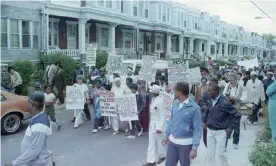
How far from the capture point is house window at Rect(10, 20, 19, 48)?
20.0 metres

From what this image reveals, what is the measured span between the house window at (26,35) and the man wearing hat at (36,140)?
698 inches

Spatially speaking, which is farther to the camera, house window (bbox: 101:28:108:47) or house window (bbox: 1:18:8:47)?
house window (bbox: 101:28:108:47)

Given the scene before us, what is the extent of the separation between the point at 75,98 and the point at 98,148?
9.55 ft

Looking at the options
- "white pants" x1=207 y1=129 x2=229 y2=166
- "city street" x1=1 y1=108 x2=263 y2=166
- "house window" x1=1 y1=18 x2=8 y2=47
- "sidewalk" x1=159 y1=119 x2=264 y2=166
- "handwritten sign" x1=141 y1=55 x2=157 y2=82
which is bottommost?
"city street" x1=1 y1=108 x2=263 y2=166

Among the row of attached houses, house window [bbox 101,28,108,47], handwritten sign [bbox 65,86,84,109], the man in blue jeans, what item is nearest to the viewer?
the man in blue jeans

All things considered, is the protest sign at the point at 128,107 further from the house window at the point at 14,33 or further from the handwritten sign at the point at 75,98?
the house window at the point at 14,33

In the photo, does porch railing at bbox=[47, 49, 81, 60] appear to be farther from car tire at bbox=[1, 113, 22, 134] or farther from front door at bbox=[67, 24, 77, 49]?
car tire at bbox=[1, 113, 22, 134]

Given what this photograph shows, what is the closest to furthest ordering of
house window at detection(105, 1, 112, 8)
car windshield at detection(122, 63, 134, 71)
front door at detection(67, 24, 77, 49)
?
car windshield at detection(122, 63, 134, 71) < front door at detection(67, 24, 77, 49) < house window at detection(105, 1, 112, 8)

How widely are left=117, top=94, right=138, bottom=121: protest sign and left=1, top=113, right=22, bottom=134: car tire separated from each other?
9.97ft

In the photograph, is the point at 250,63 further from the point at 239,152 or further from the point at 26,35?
the point at 239,152

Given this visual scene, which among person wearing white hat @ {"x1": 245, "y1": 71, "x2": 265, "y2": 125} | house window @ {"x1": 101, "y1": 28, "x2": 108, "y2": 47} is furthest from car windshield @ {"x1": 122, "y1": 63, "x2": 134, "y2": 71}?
house window @ {"x1": 101, "y1": 28, "x2": 108, "y2": 47}

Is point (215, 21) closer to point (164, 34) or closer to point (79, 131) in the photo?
point (164, 34)

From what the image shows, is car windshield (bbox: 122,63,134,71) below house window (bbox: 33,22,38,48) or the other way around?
below

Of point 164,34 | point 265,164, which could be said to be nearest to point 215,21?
point 164,34
